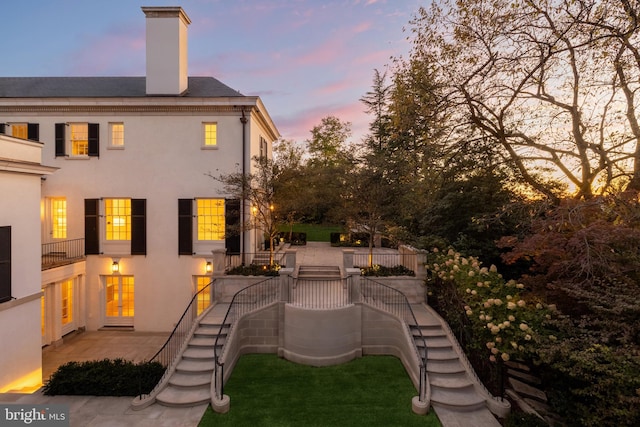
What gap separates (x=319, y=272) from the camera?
15.1m

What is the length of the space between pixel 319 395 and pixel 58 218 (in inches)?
588

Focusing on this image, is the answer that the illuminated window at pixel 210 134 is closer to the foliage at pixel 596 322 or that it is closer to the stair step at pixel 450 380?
the stair step at pixel 450 380

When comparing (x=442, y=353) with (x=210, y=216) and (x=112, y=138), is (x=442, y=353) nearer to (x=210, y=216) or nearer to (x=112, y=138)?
(x=210, y=216)

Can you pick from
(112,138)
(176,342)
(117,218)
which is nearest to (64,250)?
(117,218)

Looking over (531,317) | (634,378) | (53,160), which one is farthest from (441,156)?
(53,160)

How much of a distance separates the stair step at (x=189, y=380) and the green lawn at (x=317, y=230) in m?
18.6

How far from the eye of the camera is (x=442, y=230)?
15094 mm

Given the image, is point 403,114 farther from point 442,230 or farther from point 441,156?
point 442,230

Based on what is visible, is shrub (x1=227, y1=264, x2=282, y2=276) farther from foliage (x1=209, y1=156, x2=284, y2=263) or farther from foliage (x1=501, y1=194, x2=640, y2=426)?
foliage (x1=501, y1=194, x2=640, y2=426)

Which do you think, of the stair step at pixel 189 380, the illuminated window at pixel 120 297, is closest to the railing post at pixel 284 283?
the stair step at pixel 189 380

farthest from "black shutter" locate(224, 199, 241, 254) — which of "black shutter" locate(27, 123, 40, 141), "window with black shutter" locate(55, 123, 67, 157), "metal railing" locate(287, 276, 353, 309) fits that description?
"black shutter" locate(27, 123, 40, 141)

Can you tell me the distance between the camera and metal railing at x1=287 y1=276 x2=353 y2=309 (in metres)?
11.5

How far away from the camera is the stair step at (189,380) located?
29.1 ft

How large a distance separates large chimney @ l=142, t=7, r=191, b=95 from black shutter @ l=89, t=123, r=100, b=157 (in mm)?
2889
